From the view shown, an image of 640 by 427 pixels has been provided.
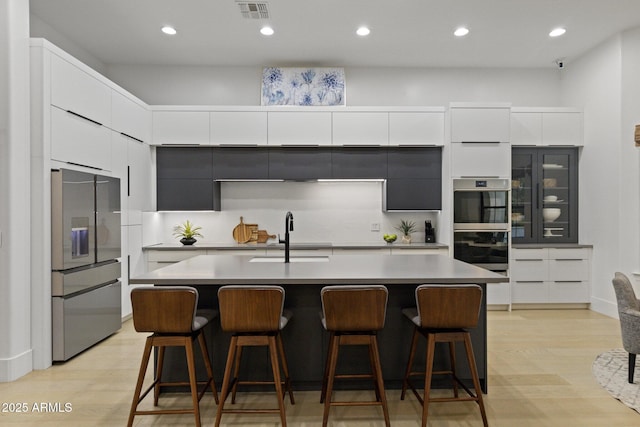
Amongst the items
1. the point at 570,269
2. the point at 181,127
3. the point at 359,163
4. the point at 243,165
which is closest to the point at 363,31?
the point at 359,163

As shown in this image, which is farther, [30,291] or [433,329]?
[30,291]

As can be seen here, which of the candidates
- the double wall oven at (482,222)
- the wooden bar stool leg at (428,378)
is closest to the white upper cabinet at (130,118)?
the wooden bar stool leg at (428,378)

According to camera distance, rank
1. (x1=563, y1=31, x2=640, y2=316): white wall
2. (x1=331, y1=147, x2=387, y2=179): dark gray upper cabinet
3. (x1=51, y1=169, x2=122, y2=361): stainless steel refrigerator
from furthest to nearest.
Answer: (x1=331, y1=147, x2=387, y2=179): dark gray upper cabinet → (x1=563, y1=31, x2=640, y2=316): white wall → (x1=51, y1=169, x2=122, y2=361): stainless steel refrigerator

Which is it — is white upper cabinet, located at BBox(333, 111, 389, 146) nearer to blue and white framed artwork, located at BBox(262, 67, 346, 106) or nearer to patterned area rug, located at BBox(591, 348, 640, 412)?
blue and white framed artwork, located at BBox(262, 67, 346, 106)

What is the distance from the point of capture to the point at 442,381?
310cm

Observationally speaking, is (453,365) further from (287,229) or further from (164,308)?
(164,308)

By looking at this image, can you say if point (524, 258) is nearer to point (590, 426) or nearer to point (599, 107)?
point (599, 107)

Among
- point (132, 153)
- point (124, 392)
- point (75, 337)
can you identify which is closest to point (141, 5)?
point (132, 153)

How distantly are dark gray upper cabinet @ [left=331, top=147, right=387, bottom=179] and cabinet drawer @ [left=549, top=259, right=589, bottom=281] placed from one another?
8.32 feet

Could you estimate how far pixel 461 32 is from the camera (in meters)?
4.88

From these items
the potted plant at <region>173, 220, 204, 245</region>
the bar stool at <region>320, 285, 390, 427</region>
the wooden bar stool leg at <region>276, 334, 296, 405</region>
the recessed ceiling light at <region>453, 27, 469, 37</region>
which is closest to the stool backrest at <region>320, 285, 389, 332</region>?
the bar stool at <region>320, 285, 390, 427</region>

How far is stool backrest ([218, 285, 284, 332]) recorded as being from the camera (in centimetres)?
244

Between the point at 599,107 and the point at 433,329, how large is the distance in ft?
14.6

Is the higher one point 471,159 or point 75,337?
point 471,159
